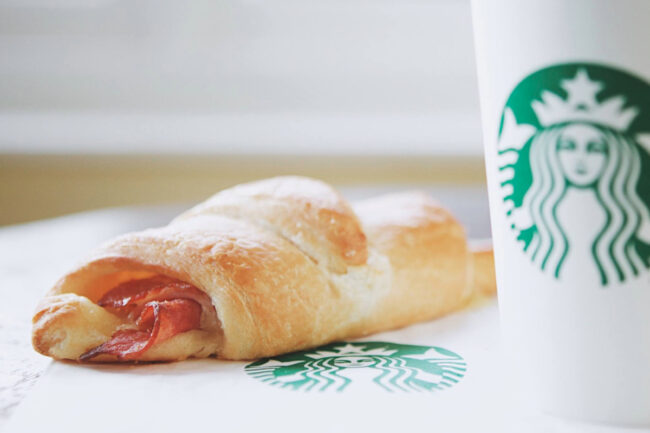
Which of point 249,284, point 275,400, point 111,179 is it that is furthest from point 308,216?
point 111,179

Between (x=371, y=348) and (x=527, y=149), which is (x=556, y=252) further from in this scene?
(x=371, y=348)

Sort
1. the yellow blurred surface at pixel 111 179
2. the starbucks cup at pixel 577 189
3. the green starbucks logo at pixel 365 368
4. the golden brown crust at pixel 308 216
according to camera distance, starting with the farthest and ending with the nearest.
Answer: the yellow blurred surface at pixel 111 179 → the golden brown crust at pixel 308 216 → the green starbucks logo at pixel 365 368 → the starbucks cup at pixel 577 189

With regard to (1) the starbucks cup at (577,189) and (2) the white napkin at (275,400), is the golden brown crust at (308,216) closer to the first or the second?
(2) the white napkin at (275,400)

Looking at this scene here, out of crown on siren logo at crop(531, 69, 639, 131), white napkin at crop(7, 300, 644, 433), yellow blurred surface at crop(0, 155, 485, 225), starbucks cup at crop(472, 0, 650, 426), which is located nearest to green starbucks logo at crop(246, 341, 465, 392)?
white napkin at crop(7, 300, 644, 433)

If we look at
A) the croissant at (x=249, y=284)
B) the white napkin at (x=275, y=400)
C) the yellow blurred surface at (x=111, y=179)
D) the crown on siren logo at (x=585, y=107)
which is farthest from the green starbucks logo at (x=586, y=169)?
the yellow blurred surface at (x=111, y=179)

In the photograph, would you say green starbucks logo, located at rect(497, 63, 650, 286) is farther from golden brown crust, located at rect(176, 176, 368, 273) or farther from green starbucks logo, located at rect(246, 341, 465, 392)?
golden brown crust, located at rect(176, 176, 368, 273)

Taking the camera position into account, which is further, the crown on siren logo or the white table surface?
the white table surface

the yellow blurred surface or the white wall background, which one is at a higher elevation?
the white wall background

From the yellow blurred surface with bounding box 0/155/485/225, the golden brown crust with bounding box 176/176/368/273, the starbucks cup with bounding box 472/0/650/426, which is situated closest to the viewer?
the starbucks cup with bounding box 472/0/650/426
